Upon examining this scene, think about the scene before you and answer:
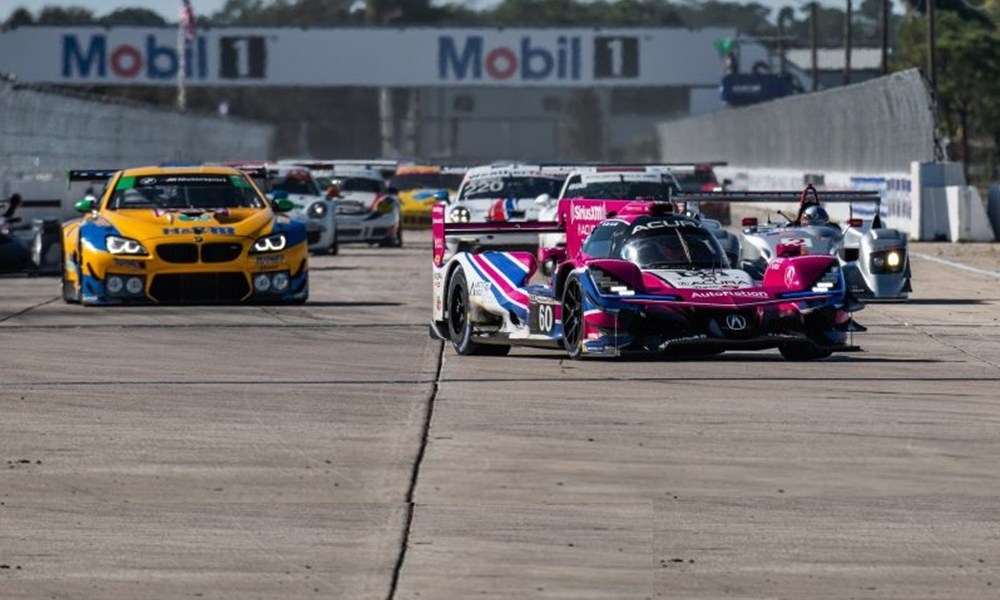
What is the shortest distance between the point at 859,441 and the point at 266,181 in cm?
2503

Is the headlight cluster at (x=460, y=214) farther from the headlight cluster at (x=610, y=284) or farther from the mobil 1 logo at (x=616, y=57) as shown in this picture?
the mobil 1 logo at (x=616, y=57)

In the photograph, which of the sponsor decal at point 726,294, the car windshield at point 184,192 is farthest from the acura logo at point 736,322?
the car windshield at point 184,192

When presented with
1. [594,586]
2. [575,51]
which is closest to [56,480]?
[594,586]

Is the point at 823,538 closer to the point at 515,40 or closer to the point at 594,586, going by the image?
the point at 594,586

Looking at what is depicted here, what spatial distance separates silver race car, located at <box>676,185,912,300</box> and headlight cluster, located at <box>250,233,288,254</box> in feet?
12.3

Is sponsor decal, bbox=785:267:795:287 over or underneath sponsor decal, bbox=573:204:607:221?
underneath

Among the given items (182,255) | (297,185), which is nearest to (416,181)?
(297,185)

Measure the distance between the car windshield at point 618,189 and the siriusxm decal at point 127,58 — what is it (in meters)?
68.1

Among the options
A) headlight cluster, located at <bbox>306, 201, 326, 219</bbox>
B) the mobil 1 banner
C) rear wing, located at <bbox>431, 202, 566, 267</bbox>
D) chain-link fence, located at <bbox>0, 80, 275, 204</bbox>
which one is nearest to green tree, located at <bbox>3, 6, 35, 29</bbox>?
the mobil 1 banner

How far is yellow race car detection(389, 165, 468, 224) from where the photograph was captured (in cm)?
4762

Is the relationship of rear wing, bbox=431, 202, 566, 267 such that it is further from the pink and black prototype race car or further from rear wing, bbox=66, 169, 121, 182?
rear wing, bbox=66, 169, 121, 182

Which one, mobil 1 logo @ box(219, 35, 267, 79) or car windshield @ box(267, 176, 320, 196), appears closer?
car windshield @ box(267, 176, 320, 196)

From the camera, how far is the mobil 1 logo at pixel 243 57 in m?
94.9

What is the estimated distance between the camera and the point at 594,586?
8438mm
